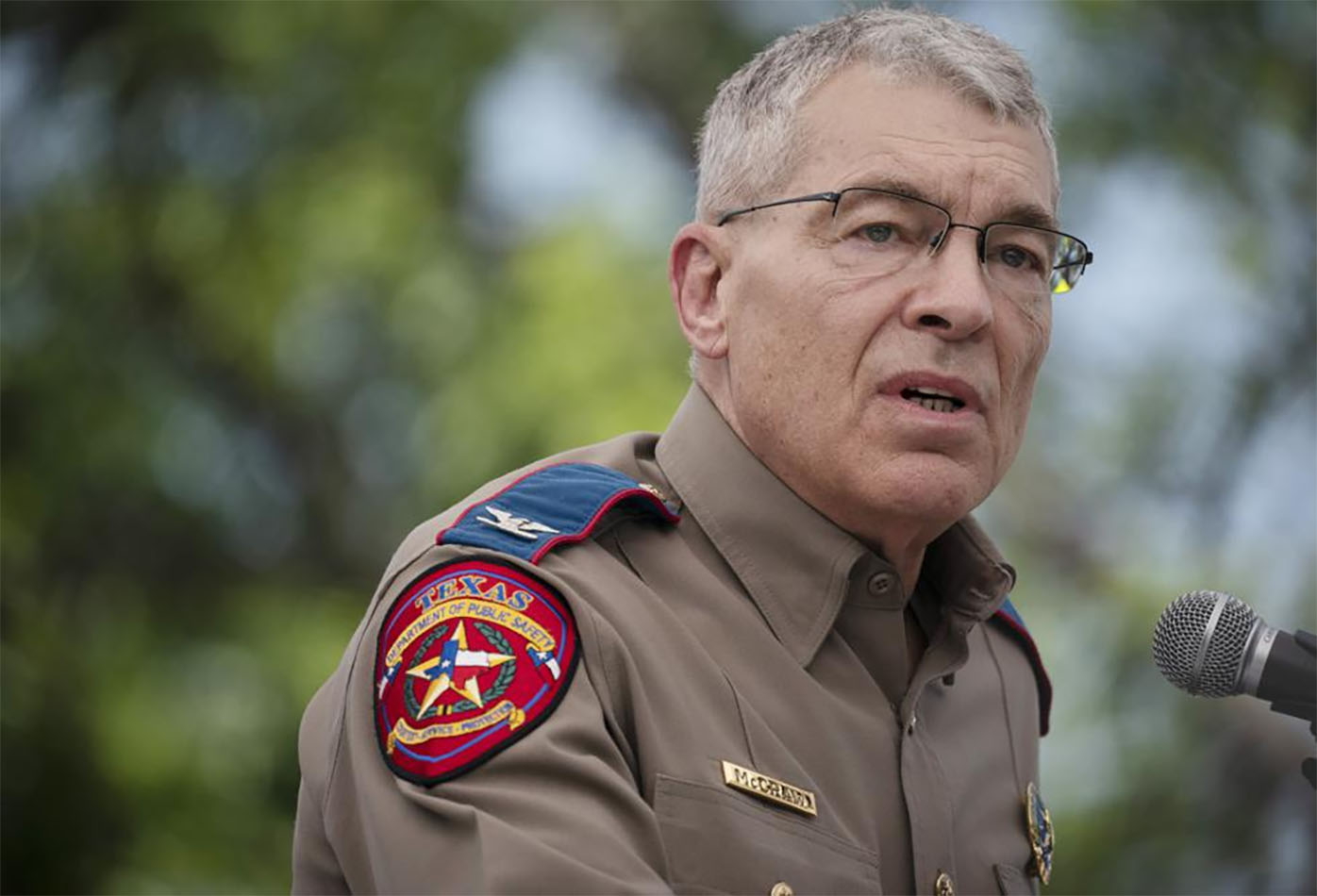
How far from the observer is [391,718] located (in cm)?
213

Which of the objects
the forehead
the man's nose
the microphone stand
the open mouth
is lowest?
the microphone stand

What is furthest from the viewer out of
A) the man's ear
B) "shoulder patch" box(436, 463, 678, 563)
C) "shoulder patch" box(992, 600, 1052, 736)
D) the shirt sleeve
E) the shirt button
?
"shoulder patch" box(992, 600, 1052, 736)

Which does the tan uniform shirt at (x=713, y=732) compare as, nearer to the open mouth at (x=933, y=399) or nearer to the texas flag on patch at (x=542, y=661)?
the texas flag on patch at (x=542, y=661)

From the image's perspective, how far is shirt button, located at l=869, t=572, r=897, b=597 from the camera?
2.65 m

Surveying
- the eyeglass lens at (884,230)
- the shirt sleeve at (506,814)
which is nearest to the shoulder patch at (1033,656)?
the eyeglass lens at (884,230)

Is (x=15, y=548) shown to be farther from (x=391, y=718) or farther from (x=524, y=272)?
(x=391, y=718)

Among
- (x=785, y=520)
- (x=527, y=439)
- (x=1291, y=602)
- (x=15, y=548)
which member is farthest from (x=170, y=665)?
(x=785, y=520)

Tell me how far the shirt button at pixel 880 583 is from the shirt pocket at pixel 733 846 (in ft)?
1.41

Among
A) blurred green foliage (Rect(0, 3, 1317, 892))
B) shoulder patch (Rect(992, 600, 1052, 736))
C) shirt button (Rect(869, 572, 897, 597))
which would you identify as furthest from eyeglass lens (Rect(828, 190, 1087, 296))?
blurred green foliage (Rect(0, 3, 1317, 892))

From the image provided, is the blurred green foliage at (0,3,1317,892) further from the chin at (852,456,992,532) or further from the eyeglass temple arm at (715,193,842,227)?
the chin at (852,456,992,532)

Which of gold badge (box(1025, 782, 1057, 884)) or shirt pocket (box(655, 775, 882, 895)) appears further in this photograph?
gold badge (box(1025, 782, 1057, 884))

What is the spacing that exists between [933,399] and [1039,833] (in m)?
0.74

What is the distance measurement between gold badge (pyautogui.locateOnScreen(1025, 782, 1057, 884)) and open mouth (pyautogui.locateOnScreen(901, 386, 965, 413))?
69 cm

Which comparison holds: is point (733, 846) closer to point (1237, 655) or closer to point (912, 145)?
point (1237, 655)
